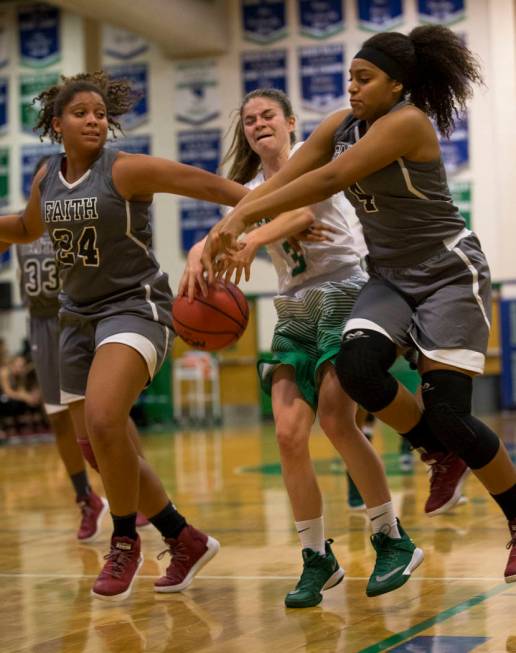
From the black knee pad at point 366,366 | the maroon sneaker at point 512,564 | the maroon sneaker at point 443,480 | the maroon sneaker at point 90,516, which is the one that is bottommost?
the maroon sneaker at point 90,516

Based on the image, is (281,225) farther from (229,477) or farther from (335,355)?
(229,477)

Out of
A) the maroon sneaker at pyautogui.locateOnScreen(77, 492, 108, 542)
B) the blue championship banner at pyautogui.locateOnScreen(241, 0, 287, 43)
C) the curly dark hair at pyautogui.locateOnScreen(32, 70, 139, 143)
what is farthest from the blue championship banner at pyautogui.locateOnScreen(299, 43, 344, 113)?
the curly dark hair at pyautogui.locateOnScreen(32, 70, 139, 143)

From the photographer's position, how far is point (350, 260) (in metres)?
4.30

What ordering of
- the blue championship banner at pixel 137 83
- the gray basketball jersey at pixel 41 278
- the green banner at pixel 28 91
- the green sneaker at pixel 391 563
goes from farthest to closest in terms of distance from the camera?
the green banner at pixel 28 91, the blue championship banner at pixel 137 83, the gray basketball jersey at pixel 41 278, the green sneaker at pixel 391 563

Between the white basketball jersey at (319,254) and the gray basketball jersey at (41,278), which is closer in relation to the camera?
the white basketball jersey at (319,254)

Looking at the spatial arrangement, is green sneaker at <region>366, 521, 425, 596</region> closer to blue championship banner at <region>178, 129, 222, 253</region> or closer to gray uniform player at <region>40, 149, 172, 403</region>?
gray uniform player at <region>40, 149, 172, 403</region>

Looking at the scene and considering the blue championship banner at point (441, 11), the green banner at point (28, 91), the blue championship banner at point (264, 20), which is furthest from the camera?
the green banner at point (28, 91)

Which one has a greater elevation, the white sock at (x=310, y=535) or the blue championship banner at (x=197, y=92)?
the blue championship banner at (x=197, y=92)

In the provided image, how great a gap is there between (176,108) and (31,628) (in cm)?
1308

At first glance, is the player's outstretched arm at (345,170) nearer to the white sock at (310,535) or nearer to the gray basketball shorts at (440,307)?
the gray basketball shorts at (440,307)

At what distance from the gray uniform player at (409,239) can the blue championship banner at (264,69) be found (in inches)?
478

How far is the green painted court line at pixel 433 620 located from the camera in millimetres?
3174

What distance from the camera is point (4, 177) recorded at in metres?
16.6

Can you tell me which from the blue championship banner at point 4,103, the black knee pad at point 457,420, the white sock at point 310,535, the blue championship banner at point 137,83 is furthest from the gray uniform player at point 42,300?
the blue championship banner at point 4,103
